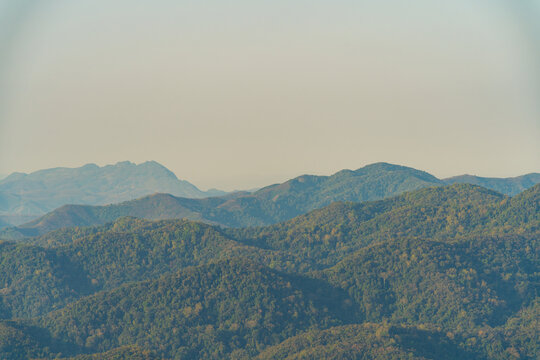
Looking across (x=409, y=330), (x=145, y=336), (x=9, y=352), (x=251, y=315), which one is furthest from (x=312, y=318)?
(x=9, y=352)

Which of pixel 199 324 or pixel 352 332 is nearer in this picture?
pixel 352 332

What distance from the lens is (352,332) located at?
175 metres

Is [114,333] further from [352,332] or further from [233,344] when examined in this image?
[352,332]

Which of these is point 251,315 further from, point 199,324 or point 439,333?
point 439,333

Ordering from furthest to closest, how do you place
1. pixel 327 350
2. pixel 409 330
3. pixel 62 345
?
pixel 62 345 < pixel 409 330 < pixel 327 350

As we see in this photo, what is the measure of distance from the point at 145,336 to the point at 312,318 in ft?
151

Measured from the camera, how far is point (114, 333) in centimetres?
19762

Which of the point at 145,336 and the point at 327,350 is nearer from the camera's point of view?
the point at 327,350

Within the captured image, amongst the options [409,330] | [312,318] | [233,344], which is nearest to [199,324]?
[233,344]

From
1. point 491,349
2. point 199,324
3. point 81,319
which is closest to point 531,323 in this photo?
point 491,349

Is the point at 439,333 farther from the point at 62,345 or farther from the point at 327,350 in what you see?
the point at 62,345

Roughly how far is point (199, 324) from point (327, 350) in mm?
45867

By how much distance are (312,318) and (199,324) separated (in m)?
31.3

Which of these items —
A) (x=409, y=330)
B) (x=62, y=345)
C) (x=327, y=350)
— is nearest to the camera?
(x=327, y=350)
